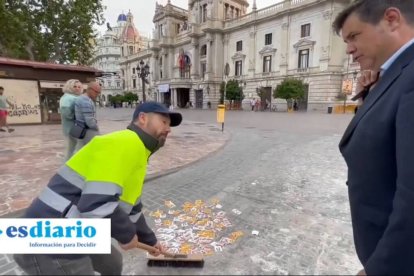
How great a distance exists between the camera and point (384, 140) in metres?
1.11

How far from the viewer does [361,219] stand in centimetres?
130

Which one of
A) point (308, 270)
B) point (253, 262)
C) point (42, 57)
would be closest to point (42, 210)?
point (253, 262)

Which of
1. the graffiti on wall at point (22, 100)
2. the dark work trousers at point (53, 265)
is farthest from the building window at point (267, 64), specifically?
the dark work trousers at point (53, 265)

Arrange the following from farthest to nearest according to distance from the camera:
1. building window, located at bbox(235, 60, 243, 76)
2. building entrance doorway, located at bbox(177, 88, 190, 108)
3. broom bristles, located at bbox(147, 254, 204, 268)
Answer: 1. building entrance doorway, located at bbox(177, 88, 190, 108)
2. building window, located at bbox(235, 60, 243, 76)
3. broom bristles, located at bbox(147, 254, 204, 268)

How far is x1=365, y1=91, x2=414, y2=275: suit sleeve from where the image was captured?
992 millimetres

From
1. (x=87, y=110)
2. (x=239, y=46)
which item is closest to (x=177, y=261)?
(x=87, y=110)

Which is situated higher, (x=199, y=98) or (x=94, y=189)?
(x=94, y=189)

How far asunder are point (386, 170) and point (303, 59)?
3671cm

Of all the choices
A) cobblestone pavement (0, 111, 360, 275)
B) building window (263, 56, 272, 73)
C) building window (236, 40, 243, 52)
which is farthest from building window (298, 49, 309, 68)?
cobblestone pavement (0, 111, 360, 275)

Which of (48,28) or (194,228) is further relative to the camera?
(48,28)

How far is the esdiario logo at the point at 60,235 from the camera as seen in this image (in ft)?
4.53

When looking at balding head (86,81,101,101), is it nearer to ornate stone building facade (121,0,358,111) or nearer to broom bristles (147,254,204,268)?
broom bristles (147,254,204,268)

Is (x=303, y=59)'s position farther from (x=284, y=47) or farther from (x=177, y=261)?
(x=177, y=261)

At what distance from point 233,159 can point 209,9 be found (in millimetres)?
45055
